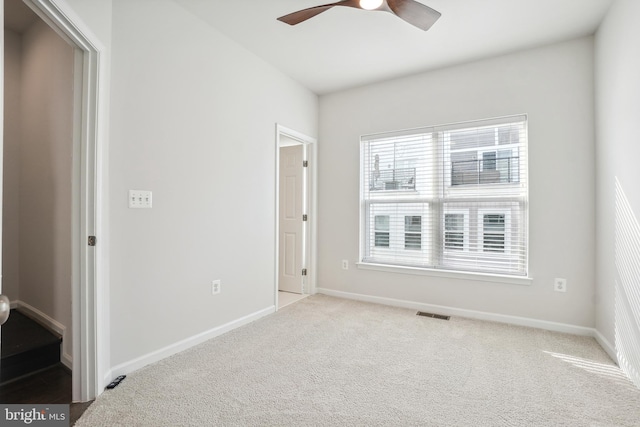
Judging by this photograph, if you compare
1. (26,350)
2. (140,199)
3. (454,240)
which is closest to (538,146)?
(454,240)

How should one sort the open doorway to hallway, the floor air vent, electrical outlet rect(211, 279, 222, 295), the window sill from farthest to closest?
the open doorway to hallway < the floor air vent < the window sill < electrical outlet rect(211, 279, 222, 295)

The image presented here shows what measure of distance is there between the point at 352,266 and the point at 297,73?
237cm

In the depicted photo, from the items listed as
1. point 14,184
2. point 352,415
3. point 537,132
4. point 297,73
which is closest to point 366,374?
point 352,415

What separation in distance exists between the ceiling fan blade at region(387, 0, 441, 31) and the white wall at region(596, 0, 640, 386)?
1276 millimetres

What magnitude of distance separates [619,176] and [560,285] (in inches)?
43.6

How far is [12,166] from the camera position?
2838mm

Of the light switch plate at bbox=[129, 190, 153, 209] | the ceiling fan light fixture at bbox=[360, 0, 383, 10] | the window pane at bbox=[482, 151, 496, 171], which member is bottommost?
the light switch plate at bbox=[129, 190, 153, 209]

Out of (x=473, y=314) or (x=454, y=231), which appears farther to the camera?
(x=454, y=231)

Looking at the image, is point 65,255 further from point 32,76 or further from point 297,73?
point 297,73

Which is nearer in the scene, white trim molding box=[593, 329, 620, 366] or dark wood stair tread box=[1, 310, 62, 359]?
dark wood stair tread box=[1, 310, 62, 359]

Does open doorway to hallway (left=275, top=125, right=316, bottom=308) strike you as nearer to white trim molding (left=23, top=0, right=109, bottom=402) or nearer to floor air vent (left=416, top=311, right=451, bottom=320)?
floor air vent (left=416, top=311, right=451, bottom=320)

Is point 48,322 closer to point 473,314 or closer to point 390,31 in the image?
point 390,31

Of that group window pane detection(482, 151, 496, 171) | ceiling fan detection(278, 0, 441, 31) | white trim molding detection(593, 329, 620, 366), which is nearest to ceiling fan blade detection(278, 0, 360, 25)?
ceiling fan detection(278, 0, 441, 31)

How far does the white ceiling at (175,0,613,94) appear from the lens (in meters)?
2.46
